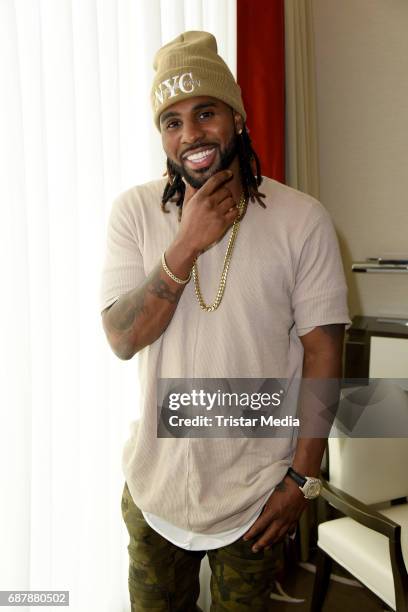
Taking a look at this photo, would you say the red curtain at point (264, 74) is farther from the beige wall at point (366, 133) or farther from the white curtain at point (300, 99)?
the beige wall at point (366, 133)

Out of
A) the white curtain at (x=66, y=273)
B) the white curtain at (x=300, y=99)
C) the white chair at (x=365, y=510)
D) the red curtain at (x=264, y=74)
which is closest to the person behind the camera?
the white curtain at (x=66, y=273)

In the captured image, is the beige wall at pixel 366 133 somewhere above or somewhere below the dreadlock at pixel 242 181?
above

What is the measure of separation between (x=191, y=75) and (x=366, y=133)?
1886mm

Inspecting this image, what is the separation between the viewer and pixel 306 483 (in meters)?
1.09

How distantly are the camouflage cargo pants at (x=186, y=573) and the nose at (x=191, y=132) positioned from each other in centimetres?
82

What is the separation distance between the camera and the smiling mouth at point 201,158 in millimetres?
1102

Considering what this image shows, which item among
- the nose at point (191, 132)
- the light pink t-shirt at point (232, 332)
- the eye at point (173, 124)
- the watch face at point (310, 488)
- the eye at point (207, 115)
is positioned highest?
the eye at point (207, 115)

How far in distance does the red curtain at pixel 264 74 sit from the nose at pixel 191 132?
1.13 metres

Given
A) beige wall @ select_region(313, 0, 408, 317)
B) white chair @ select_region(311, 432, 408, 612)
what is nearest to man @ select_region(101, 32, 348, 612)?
white chair @ select_region(311, 432, 408, 612)

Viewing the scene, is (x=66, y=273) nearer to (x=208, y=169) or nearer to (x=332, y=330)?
(x=208, y=169)

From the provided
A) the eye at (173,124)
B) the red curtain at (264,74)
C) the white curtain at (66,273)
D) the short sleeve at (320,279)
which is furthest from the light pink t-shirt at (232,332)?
the red curtain at (264,74)

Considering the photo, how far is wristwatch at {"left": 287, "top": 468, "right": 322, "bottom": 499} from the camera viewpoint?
1.08 meters

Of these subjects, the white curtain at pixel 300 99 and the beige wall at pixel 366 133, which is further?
the beige wall at pixel 366 133

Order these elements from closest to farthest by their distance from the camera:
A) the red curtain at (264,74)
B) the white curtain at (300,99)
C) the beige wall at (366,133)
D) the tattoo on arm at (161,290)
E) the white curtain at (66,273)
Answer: the tattoo on arm at (161,290) < the white curtain at (66,273) < the red curtain at (264,74) < the white curtain at (300,99) < the beige wall at (366,133)
